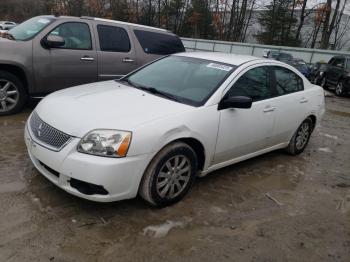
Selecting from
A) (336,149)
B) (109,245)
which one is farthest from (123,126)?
(336,149)

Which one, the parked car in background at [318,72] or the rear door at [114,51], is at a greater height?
the rear door at [114,51]

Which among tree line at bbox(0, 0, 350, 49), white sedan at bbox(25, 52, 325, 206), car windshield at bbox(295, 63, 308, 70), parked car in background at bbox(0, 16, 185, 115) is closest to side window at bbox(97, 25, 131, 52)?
parked car in background at bbox(0, 16, 185, 115)

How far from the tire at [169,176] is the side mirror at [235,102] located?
65 cm

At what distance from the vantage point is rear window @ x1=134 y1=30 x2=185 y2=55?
7445mm

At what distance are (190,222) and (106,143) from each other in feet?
3.59

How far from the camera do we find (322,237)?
3.44m

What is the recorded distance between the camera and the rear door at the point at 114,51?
269 inches

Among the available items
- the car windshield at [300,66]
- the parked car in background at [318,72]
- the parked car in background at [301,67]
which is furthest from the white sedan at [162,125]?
the car windshield at [300,66]

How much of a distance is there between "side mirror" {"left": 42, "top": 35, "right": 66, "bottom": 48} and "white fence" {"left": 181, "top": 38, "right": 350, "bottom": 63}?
1903 centimetres

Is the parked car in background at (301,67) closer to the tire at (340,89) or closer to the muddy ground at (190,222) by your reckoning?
the tire at (340,89)

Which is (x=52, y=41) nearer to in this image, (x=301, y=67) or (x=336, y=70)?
(x=336, y=70)

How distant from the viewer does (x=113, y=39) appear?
23.0 ft

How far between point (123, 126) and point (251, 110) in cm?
175

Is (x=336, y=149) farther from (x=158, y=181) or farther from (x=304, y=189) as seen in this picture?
(x=158, y=181)
